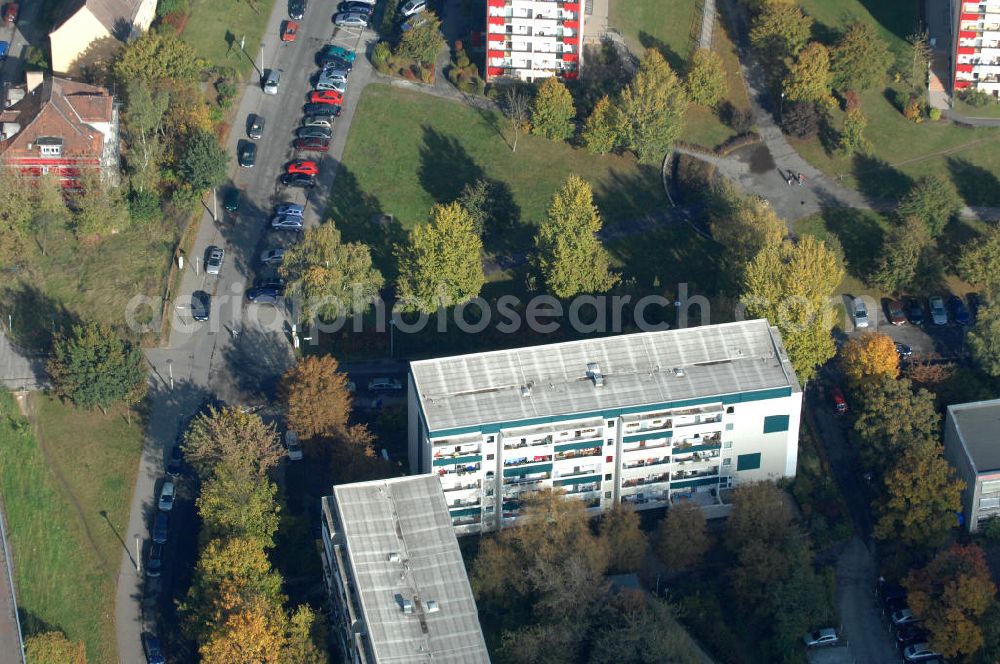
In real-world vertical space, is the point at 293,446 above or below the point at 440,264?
below

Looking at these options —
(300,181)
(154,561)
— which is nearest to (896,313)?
(300,181)

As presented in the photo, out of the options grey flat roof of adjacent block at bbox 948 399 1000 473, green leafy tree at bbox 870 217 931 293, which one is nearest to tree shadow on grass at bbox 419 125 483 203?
green leafy tree at bbox 870 217 931 293

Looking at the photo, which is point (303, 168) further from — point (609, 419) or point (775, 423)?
point (775, 423)

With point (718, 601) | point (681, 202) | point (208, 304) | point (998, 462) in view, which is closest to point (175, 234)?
point (208, 304)

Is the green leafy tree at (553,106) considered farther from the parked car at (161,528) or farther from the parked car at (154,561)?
the parked car at (154,561)

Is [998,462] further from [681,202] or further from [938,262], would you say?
[681,202]

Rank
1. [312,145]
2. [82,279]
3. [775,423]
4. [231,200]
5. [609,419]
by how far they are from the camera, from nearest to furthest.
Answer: [609,419]
[775,423]
[82,279]
[231,200]
[312,145]
